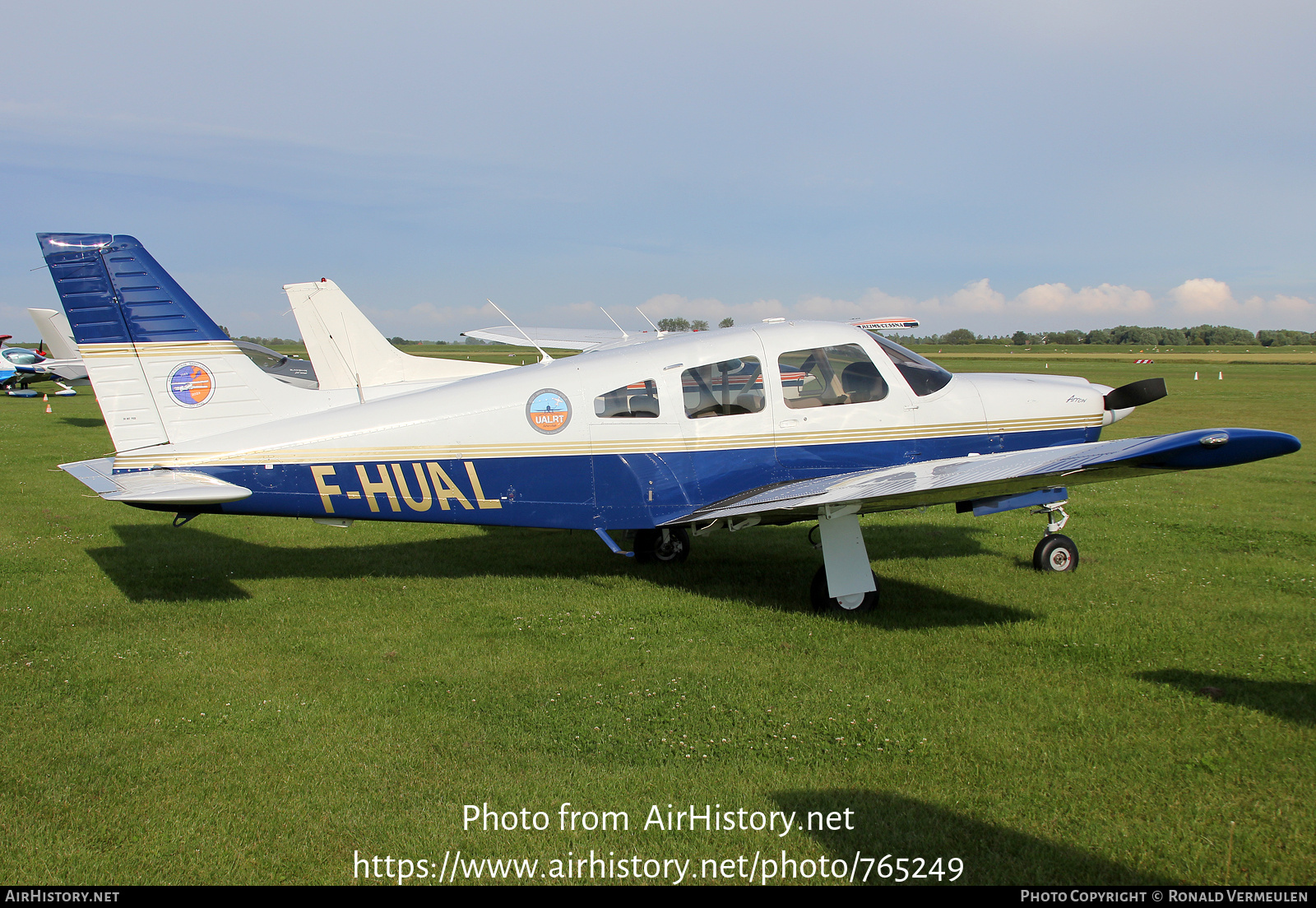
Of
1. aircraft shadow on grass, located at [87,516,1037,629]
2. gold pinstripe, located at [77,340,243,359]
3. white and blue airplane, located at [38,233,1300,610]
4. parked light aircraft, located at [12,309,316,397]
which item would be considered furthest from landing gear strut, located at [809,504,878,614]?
parked light aircraft, located at [12,309,316,397]

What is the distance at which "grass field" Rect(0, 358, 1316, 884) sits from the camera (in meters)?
3.54

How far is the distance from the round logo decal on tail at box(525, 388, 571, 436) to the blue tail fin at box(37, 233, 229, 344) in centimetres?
288

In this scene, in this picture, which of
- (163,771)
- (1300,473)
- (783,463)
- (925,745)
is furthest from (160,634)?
(1300,473)

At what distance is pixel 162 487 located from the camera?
6070 mm

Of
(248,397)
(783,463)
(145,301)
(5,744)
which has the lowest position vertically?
(5,744)

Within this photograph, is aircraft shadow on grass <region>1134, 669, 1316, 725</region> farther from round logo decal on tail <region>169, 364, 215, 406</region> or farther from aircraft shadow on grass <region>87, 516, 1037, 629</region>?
round logo decal on tail <region>169, 364, 215, 406</region>

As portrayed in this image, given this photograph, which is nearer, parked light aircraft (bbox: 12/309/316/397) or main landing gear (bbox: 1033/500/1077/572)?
main landing gear (bbox: 1033/500/1077/572)

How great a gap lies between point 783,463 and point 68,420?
2396 centimetres

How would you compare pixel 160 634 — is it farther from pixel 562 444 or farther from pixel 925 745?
pixel 925 745

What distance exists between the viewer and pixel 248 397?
22.6 ft

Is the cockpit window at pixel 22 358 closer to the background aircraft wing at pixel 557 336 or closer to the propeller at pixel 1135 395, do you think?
the background aircraft wing at pixel 557 336

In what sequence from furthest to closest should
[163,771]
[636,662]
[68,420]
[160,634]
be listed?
[68,420] < [160,634] < [636,662] < [163,771]

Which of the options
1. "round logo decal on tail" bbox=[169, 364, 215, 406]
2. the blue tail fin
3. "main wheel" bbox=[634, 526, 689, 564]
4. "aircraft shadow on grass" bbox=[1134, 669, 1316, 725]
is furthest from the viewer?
"main wheel" bbox=[634, 526, 689, 564]

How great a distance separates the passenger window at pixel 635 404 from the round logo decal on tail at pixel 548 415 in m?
0.27
